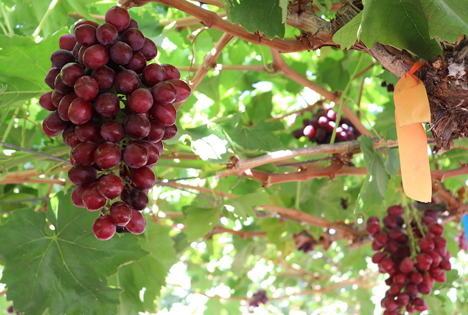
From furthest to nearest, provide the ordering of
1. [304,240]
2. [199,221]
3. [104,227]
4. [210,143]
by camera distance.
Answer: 1. [304,240]
2. [199,221]
3. [210,143]
4. [104,227]

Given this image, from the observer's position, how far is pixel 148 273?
162 cm

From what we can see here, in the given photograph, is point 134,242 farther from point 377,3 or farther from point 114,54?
point 377,3

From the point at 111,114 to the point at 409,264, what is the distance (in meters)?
1.36

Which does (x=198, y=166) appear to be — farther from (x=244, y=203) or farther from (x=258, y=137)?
(x=258, y=137)

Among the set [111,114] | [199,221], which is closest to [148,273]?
[199,221]

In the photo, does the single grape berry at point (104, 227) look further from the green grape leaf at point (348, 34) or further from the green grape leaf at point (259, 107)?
the green grape leaf at point (259, 107)

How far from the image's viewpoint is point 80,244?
1209 millimetres

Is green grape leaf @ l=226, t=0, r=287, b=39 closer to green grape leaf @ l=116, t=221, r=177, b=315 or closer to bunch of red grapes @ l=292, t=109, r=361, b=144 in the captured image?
green grape leaf @ l=116, t=221, r=177, b=315

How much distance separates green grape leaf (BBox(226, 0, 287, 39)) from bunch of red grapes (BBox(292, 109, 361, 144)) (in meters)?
1.08

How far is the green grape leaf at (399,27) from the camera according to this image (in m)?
0.77

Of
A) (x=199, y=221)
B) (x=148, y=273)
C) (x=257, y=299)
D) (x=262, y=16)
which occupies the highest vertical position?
(x=262, y=16)

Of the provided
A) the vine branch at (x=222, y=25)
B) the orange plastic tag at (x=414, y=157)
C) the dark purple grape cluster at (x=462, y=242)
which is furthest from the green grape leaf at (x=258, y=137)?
the dark purple grape cluster at (x=462, y=242)

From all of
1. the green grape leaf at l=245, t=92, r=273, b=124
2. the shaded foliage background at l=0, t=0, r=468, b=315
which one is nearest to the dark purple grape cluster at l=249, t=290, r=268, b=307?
the shaded foliage background at l=0, t=0, r=468, b=315

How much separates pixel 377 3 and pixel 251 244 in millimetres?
2043
